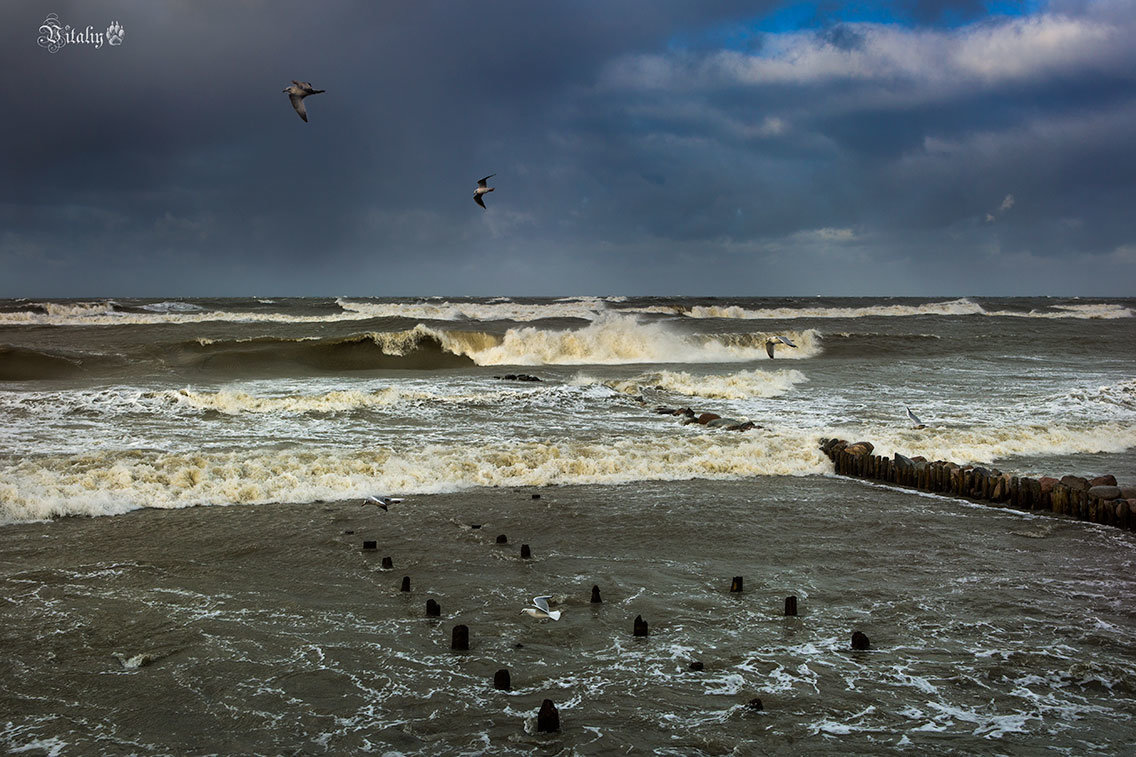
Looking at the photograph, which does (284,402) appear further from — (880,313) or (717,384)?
(880,313)

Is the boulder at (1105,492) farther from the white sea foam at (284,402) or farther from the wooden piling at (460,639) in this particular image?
the white sea foam at (284,402)

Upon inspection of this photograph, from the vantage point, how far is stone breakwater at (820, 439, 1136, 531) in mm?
9805

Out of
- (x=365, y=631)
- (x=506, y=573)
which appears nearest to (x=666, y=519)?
(x=506, y=573)

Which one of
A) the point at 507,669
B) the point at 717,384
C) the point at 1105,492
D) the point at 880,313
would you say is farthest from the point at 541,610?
the point at 880,313

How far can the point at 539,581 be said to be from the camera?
23.7 feet

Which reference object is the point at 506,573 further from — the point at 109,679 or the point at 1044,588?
the point at 1044,588

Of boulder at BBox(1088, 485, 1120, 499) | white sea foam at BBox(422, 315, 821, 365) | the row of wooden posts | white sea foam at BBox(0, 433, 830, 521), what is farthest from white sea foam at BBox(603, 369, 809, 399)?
the row of wooden posts

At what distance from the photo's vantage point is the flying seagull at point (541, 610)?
6195 millimetres

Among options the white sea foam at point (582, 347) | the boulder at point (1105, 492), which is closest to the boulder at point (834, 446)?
the boulder at point (1105, 492)

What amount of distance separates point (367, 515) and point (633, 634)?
4.86 m

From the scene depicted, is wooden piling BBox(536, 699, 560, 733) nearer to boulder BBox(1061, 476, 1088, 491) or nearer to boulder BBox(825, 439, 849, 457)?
boulder BBox(1061, 476, 1088, 491)

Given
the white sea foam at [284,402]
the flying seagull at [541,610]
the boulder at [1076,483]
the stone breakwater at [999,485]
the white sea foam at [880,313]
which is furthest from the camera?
the white sea foam at [880,313]

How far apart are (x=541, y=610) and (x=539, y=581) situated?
0.94m

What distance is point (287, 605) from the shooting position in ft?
21.5
